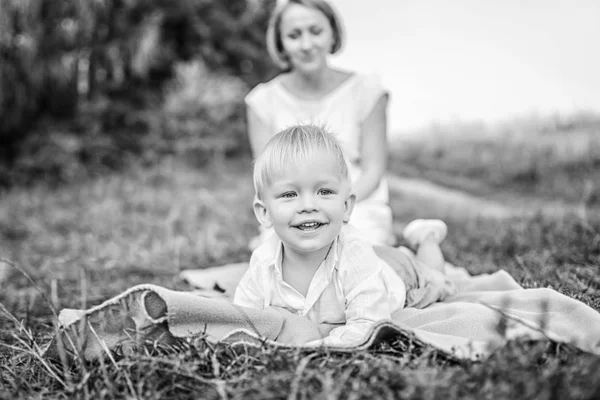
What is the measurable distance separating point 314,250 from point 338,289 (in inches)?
6.8

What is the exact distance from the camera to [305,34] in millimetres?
3357

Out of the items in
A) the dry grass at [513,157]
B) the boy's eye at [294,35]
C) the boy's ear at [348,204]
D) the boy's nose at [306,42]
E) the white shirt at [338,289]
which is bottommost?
the dry grass at [513,157]

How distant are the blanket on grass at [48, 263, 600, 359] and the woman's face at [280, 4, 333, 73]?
1.81 m

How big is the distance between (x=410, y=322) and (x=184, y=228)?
3.75 meters

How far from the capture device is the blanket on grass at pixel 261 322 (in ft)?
5.98

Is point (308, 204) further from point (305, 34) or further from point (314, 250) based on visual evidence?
point (305, 34)

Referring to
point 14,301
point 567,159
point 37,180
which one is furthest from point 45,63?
point 567,159

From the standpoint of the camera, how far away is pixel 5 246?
15.6ft

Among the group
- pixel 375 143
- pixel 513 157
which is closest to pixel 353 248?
pixel 375 143

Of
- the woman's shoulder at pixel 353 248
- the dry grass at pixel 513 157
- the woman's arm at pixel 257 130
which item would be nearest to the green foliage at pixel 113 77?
the dry grass at pixel 513 157

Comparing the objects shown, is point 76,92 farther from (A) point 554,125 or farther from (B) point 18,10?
(A) point 554,125

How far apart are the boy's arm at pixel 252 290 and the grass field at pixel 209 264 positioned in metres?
0.36

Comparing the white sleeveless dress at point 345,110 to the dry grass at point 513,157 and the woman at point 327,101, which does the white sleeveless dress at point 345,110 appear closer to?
the woman at point 327,101

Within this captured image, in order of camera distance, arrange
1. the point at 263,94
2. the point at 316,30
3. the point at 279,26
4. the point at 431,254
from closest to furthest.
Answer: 1. the point at 431,254
2. the point at 316,30
3. the point at 279,26
4. the point at 263,94
